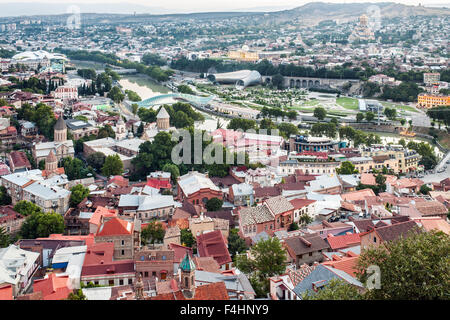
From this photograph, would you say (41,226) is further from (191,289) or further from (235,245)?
(191,289)

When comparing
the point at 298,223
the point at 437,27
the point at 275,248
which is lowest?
the point at 298,223

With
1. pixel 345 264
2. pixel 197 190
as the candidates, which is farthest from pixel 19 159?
pixel 345 264

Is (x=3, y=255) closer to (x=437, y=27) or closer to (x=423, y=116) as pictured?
(x=423, y=116)

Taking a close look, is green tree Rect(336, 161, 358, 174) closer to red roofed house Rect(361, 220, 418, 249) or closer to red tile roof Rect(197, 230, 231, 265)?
red tile roof Rect(197, 230, 231, 265)

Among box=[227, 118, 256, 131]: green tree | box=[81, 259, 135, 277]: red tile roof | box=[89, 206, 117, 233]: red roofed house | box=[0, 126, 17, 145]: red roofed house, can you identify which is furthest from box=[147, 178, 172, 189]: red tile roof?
box=[227, 118, 256, 131]: green tree

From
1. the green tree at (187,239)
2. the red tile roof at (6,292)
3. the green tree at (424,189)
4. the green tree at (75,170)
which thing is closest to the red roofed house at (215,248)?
the green tree at (187,239)

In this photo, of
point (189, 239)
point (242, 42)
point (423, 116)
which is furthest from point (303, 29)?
point (189, 239)
